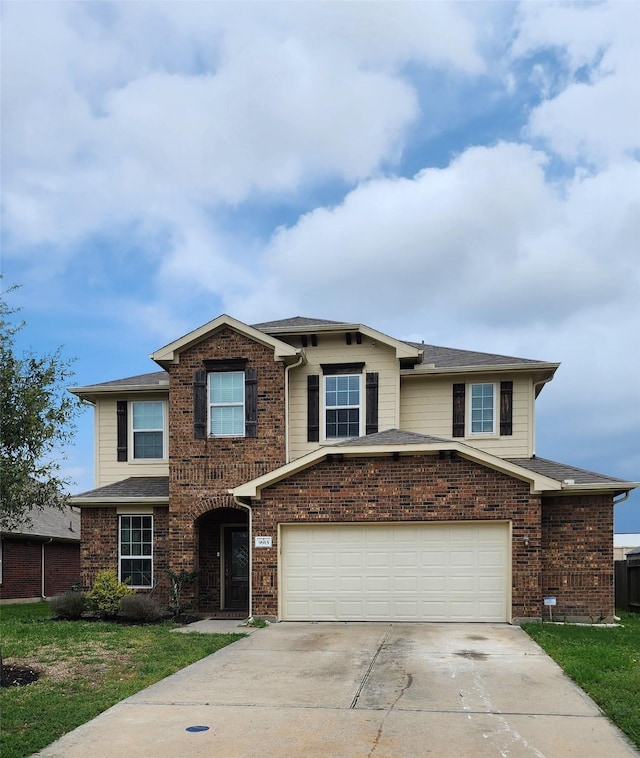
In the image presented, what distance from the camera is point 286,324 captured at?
19.6m

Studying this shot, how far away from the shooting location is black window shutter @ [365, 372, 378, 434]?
59.3 feet

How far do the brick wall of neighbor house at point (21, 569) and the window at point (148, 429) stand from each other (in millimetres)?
7679

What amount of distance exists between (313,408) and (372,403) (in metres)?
1.42

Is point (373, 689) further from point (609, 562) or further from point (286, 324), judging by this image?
point (286, 324)

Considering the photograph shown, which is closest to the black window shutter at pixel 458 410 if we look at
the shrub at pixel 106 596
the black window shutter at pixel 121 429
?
the black window shutter at pixel 121 429

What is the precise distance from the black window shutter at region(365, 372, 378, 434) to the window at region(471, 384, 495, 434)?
2.39 m

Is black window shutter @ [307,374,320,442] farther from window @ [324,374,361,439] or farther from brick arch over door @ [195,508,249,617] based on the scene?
brick arch over door @ [195,508,249,617]

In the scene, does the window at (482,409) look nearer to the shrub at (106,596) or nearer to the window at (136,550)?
the window at (136,550)

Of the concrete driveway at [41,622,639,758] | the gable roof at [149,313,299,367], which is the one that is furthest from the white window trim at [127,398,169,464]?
the concrete driveway at [41,622,639,758]

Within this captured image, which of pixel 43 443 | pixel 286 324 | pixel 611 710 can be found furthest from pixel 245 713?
pixel 286 324

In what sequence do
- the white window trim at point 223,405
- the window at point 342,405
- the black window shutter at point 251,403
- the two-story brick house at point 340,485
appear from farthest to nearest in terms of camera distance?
the window at point 342,405 < the white window trim at point 223,405 < the black window shutter at point 251,403 < the two-story brick house at point 340,485

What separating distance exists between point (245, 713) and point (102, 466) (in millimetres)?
12602

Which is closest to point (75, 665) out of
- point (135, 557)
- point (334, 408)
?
point (135, 557)

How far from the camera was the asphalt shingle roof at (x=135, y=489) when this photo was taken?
59.7 feet
